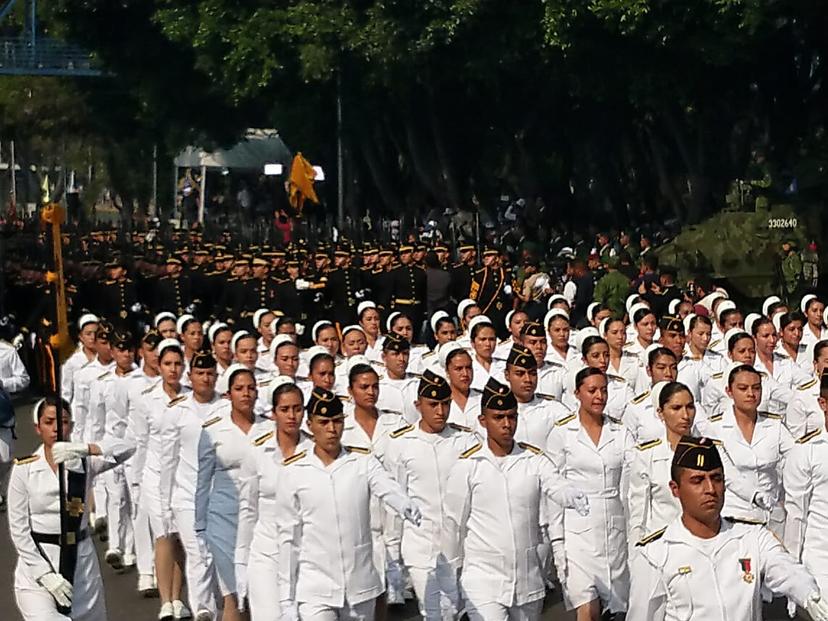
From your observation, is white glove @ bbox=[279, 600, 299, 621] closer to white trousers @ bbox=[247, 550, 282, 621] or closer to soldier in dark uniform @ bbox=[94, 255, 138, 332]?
white trousers @ bbox=[247, 550, 282, 621]

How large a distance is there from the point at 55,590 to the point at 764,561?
13.9 feet

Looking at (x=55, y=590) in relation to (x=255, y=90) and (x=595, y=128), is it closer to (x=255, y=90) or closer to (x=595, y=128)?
(x=255, y=90)

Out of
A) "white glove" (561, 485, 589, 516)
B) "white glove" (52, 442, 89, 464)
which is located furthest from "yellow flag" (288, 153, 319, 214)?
"white glove" (52, 442, 89, 464)

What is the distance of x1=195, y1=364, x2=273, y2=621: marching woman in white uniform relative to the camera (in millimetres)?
11977

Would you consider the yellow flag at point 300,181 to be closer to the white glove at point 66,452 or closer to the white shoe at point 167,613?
the white shoe at point 167,613

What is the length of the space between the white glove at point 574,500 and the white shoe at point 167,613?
3.99m

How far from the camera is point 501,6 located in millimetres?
33562

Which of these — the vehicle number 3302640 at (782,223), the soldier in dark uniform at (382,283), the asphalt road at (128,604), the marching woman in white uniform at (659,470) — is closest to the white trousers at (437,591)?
the marching woman in white uniform at (659,470)

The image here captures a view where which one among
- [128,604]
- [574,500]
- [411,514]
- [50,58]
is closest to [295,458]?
[411,514]

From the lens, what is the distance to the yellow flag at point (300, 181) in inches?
1543

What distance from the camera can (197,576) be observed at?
12.5 metres

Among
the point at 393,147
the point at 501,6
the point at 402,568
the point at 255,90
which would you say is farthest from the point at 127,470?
the point at 393,147

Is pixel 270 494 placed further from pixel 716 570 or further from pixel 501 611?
pixel 716 570

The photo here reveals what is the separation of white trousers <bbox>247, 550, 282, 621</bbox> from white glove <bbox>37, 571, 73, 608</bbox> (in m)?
1.21
